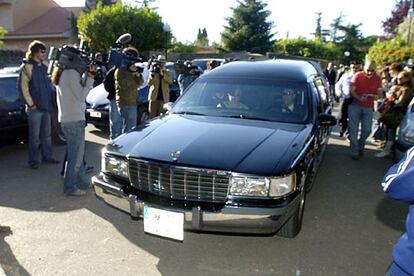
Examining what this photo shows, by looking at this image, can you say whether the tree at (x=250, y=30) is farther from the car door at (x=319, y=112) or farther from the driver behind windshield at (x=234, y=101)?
the driver behind windshield at (x=234, y=101)

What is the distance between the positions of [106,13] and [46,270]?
2440 cm

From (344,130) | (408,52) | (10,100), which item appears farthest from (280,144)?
(408,52)

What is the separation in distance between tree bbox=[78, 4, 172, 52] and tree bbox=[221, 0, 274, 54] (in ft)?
59.4

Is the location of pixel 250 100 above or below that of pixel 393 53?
below

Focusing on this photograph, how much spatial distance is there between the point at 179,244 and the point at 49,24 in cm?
3313

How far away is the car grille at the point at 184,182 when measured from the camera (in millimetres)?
3359

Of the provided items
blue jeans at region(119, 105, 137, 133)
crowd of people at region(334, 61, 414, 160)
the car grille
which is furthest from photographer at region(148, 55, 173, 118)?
the car grille

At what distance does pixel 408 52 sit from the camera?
24297 millimetres

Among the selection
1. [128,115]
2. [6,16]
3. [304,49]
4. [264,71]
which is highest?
[6,16]

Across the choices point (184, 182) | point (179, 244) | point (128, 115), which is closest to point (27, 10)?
point (128, 115)

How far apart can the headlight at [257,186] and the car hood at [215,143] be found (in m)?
0.06

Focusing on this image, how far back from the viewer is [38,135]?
6.45 metres

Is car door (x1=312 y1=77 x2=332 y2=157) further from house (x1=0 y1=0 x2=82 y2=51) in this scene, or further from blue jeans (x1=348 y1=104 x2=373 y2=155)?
house (x1=0 y1=0 x2=82 y2=51)

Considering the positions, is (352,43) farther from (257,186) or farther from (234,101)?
(257,186)
